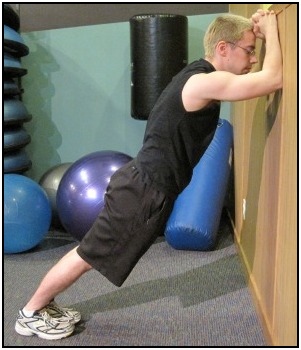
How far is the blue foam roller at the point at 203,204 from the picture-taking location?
2.97m

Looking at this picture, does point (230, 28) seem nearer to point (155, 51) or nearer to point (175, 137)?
point (175, 137)

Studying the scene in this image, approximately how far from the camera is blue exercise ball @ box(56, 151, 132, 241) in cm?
310

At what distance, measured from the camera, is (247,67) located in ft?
6.67

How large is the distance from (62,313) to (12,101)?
75.8 inches

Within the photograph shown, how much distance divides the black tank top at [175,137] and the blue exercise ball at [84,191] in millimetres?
1127

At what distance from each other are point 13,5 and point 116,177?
2.36 metres

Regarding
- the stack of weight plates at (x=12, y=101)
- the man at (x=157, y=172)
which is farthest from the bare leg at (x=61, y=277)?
the stack of weight plates at (x=12, y=101)

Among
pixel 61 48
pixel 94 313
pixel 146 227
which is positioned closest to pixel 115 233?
pixel 146 227

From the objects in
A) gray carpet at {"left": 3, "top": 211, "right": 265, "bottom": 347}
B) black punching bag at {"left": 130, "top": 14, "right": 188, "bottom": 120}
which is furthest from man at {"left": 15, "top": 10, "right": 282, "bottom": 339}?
black punching bag at {"left": 130, "top": 14, "right": 188, "bottom": 120}

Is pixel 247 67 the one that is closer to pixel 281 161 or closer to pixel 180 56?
pixel 281 161

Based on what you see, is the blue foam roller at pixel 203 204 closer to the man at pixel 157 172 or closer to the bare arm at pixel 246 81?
the man at pixel 157 172

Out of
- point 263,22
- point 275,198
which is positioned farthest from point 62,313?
point 263,22

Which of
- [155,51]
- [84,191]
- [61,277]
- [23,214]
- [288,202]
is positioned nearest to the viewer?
[288,202]

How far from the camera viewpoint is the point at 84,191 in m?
3.13
